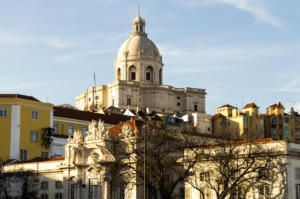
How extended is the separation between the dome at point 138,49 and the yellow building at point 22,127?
70.7 meters

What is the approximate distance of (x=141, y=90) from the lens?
180 m

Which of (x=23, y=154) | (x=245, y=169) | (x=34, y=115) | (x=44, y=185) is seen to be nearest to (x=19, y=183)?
(x=44, y=185)

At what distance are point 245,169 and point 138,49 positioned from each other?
110796mm

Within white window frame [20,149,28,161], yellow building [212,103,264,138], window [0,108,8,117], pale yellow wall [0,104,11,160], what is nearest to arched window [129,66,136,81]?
yellow building [212,103,264,138]

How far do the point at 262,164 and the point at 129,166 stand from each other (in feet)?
51.6

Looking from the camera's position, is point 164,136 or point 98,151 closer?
point 164,136

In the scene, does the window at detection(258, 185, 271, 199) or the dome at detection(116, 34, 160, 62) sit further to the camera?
the dome at detection(116, 34, 160, 62)

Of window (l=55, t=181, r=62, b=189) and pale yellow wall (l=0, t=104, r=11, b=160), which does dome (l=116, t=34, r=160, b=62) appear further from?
window (l=55, t=181, r=62, b=189)

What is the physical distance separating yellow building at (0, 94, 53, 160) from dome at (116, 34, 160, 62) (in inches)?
2783

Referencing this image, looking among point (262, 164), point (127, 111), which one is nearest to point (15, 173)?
point (262, 164)

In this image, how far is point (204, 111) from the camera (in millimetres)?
185625

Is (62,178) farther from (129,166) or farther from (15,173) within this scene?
(129,166)

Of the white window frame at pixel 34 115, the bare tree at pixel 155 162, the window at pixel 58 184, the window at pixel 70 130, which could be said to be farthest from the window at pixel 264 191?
the window at pixel 70 130

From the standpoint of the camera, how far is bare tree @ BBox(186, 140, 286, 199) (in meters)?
75.5
